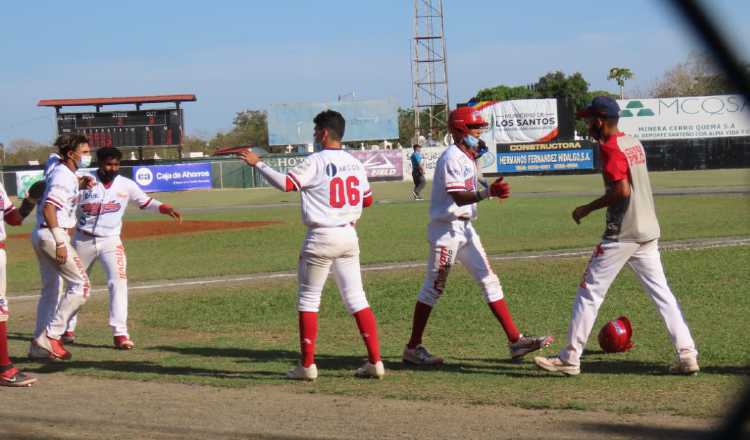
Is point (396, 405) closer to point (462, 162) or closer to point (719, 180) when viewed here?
point (462, 162)

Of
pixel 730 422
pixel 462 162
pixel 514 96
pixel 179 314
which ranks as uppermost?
pixel 514 96

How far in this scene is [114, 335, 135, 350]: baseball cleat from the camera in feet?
29.0

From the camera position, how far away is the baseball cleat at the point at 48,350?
8391mm

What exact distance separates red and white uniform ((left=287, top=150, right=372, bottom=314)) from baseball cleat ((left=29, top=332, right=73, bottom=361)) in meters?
2.73

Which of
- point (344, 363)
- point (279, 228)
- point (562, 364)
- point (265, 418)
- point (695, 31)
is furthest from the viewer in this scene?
point (279, 228)

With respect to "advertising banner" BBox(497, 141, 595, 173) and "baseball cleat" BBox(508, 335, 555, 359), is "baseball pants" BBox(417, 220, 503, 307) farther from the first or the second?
"advertising banner" BBox(497, 141, 595, 173)

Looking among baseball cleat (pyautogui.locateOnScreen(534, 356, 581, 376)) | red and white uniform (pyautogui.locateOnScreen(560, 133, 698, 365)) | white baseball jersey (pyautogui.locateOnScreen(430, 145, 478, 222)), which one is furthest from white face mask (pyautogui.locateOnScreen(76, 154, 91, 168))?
red and white uniform (pyautogui.locateOnScreen(560, 133, 698, 365))

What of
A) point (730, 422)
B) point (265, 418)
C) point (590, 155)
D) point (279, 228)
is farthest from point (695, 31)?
point (590, 155)

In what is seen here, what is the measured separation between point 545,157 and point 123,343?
45.5 m

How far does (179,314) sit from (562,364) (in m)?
5.63

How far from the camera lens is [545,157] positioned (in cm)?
5241

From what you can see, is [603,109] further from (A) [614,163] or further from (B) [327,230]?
(B) [327,230]

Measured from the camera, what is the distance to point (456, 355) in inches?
306

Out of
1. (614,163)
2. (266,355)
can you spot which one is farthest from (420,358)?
(614,163)
